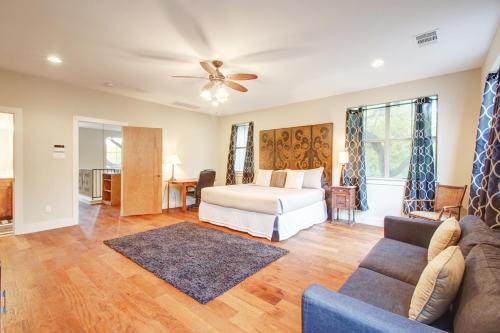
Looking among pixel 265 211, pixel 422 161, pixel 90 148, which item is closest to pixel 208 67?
pixel 265 211

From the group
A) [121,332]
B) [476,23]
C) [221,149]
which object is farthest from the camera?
[221,149]

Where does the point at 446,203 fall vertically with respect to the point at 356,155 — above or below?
below

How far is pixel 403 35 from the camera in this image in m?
2.55

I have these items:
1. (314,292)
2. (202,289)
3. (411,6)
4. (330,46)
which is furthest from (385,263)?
(330,46)

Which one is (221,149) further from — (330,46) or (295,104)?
(330,46)

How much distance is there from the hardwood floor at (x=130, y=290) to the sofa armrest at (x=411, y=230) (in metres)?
0.63

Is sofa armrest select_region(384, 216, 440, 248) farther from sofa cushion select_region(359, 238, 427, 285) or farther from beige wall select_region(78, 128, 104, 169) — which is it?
beige wall select_region(78, 128, 104, 169)

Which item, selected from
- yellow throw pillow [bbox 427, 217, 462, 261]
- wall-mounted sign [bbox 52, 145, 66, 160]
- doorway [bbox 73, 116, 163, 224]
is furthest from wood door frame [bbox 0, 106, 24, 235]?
yellow throw pillow [bbox 427, 217, 462, 261]

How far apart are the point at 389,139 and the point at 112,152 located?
9340 mm

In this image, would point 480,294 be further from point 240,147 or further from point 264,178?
point 240,147

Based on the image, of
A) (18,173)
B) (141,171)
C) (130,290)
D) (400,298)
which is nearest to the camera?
(400,298)

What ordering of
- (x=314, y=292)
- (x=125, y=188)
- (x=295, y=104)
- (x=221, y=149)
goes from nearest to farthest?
(x=314, y=292)
(x=125, y=188)
(x=295, y=104)
(x=221, y=149)

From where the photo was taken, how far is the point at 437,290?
102 cm

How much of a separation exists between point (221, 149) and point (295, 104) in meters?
2.68
